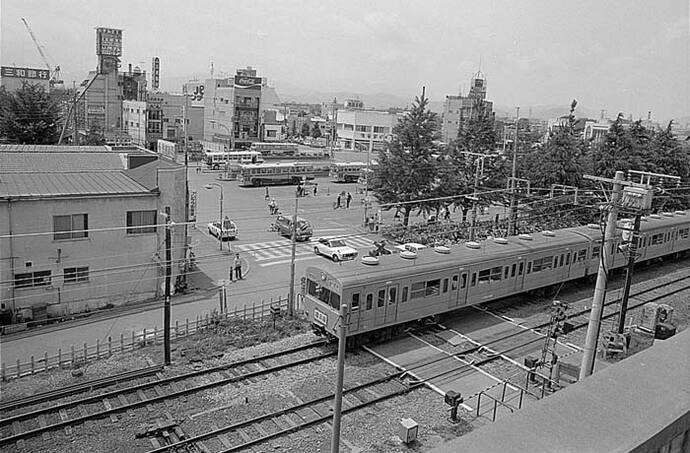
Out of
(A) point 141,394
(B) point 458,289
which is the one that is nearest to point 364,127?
(B) point 458,289

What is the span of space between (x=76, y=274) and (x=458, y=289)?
11.3 metres

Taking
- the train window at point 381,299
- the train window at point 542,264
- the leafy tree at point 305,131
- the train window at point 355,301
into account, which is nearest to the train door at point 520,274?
the train window at point 542,264

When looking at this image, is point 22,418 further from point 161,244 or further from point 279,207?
point 279,207

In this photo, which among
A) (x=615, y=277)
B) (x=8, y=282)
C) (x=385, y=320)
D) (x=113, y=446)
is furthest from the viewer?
(x=615, y=277)

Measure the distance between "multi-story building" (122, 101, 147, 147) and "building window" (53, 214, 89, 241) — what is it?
50.5 meters

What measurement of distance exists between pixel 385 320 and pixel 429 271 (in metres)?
1.86

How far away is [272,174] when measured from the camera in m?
46.8

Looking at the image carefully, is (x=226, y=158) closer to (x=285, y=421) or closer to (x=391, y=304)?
(x=391, y=304)

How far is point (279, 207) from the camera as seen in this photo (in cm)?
3709

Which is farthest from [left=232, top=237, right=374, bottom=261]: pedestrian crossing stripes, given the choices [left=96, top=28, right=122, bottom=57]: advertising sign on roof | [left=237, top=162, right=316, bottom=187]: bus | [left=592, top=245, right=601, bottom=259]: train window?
[left=96, top=28, right=122, bottom=57]: advertising sign on roof

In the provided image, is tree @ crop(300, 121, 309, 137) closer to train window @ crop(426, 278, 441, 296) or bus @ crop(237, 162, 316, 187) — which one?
bus @ crop(237, 162, 316, 187)

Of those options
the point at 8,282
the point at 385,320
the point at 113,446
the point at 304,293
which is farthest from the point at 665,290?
the point at 8,282

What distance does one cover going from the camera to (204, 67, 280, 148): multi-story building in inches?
2699

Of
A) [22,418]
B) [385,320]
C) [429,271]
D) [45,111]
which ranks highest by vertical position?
[45,111]
